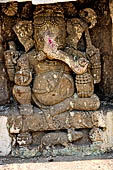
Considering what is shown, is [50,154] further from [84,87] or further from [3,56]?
[3,56]

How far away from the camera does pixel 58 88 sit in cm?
395

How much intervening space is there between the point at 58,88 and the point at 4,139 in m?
0.74

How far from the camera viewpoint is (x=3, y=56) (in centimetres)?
406

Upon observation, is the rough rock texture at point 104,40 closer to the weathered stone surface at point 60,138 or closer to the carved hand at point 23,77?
the weathered stone surface at point 60,138

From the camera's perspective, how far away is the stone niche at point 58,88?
392 cm

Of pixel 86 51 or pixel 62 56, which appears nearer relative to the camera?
pixel 62 56

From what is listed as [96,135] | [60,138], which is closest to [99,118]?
[96,135]

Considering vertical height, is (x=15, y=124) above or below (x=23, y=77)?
below

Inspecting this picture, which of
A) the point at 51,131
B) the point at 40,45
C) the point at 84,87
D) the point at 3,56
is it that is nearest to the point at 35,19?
the point at 40,45

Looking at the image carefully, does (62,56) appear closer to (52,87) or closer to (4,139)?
(52,87)

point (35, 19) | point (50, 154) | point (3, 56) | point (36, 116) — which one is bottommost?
point (50, 154)

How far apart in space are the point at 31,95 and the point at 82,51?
69 centimetres

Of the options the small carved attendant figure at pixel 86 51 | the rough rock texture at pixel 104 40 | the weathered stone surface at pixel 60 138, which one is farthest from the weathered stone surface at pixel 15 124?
the rough rock texture at pixel 104 40

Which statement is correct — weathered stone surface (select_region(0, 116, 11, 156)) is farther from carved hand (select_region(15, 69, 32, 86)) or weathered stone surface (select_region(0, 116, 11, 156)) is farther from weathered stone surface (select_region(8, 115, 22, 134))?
carved hand (select_region(15, 69, 32, 86))
